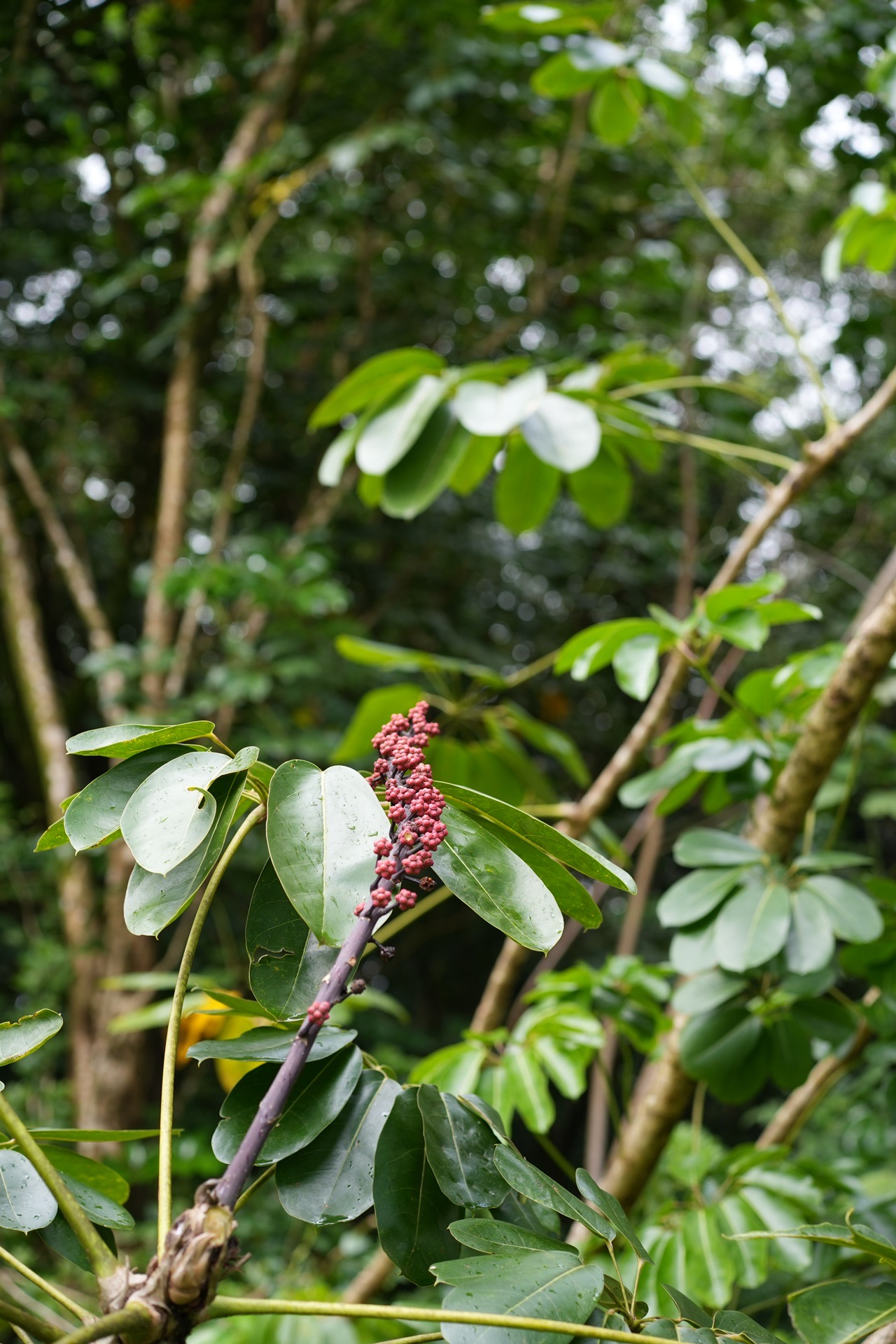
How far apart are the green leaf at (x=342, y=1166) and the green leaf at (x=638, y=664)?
0.39m

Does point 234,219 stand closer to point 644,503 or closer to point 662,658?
point 662,658

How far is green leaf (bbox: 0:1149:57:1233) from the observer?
335mm

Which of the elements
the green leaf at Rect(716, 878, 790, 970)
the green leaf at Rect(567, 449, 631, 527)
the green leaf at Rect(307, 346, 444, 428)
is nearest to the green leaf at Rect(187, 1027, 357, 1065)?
the green leaf at Rect(716, 878, 790, 970)

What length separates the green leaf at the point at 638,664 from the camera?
2.34 feet

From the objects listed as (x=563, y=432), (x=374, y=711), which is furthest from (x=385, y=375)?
(x=374, y=711)

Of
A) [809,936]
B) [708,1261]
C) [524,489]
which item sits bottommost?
[708,1261]

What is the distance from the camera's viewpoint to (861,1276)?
2.57 ft

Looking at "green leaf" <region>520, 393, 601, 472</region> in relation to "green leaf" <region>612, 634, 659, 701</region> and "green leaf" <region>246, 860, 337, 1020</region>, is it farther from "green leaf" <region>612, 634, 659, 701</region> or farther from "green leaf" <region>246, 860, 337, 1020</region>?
"green leaf" <region>246, 860, 337, 1020</region>

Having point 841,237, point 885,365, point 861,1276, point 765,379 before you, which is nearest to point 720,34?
point 885,365

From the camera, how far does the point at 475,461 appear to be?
2.97 ft

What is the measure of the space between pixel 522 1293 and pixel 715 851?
0.46m

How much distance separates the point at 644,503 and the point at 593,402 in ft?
10.7

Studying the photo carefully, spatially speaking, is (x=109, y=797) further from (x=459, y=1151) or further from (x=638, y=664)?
(x=638, y=664)

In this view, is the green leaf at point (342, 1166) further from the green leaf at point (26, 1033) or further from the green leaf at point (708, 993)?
the green leaf at point (708, 993)
